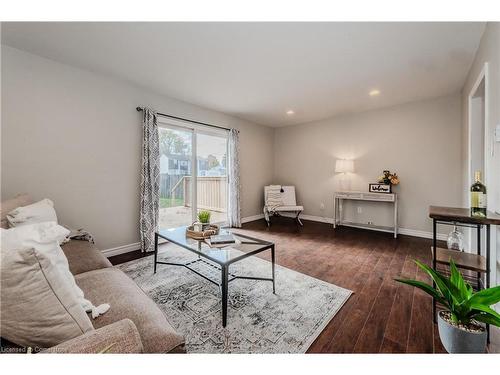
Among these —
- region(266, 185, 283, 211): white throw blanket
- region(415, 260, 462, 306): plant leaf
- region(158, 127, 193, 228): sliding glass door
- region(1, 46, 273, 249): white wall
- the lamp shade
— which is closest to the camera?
region(415, 260, 462, 306): plant leaf

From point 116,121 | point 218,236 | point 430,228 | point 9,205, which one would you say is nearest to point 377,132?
point 430,228

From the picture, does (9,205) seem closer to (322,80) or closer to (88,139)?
(88,139)

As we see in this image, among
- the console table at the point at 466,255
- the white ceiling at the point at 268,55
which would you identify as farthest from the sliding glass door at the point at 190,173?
the console table at the point at 466,255

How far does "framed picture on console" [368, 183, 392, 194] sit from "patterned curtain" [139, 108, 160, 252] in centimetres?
392

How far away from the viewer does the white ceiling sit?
79.2 inches

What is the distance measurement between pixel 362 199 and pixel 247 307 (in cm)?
339

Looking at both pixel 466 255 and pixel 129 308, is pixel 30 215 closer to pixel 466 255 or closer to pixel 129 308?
pixel 129 308

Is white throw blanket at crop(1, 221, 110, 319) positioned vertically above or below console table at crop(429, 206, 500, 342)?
above

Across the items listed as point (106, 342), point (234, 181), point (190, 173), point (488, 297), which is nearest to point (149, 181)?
point (190, 173)

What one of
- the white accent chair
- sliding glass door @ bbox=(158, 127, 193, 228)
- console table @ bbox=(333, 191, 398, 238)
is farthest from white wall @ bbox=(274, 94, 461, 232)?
sliding glass door @ bbox=(158, 127, 193, 228)

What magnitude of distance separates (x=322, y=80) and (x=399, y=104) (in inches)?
79.6

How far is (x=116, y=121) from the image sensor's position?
3.05 metres

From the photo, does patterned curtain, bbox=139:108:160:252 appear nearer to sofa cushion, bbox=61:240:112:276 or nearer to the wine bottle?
sofa cushion, bbox=61:240:112:276

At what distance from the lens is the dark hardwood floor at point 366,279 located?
1456 mm
